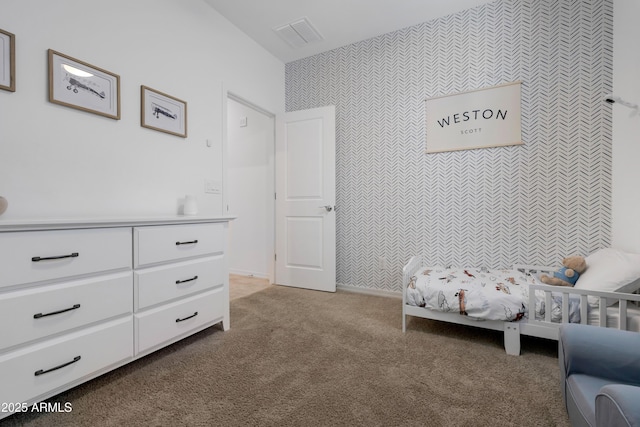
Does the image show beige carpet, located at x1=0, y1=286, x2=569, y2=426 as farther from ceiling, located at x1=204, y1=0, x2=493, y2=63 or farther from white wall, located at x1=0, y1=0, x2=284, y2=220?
ceiling, located at x1=204, y1=0, x2=493, y2=63

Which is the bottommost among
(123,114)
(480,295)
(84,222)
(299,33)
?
(480,295)

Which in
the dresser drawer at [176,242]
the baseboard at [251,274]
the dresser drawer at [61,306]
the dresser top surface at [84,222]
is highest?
the dresser top surface at [84,222]

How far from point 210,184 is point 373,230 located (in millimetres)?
1770

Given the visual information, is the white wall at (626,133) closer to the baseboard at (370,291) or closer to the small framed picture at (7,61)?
the baseboard at (370,291)

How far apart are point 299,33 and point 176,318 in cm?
293

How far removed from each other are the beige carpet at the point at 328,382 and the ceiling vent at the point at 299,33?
9.41ft

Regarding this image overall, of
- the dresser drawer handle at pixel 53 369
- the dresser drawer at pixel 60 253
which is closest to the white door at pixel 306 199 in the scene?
the dresser drawer at pixel 60 253

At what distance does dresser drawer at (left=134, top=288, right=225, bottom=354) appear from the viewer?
1.60 meters

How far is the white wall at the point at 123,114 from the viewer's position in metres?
1.49

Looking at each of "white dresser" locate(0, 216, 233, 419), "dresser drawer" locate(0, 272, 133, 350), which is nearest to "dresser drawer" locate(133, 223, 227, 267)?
"white dresser" locate(0, 216, 233, 419)

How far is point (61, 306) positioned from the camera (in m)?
1.27

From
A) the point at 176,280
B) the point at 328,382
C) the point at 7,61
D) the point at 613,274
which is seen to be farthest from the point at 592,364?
the point at 7,61

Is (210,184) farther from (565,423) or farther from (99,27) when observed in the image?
(565,423)

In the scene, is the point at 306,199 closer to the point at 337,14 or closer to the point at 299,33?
the point at 299,33
